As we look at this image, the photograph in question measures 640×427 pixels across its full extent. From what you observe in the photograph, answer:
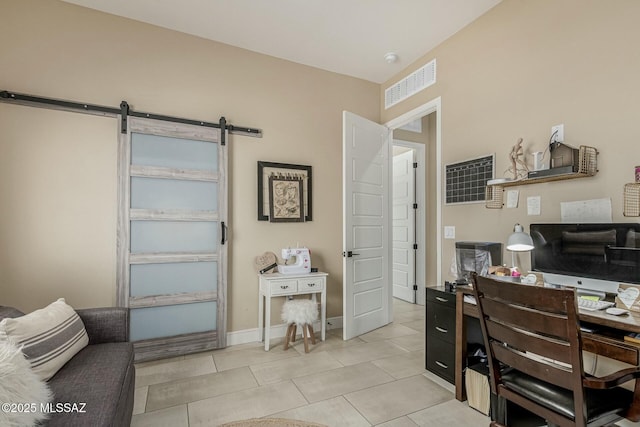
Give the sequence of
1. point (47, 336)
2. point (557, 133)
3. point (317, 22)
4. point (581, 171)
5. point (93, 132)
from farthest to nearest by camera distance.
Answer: point (317, 22) → point (93, 132) → point (557, 133) → point (581, 171) → point (47, 336)

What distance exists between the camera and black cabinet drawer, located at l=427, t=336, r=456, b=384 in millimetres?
2369

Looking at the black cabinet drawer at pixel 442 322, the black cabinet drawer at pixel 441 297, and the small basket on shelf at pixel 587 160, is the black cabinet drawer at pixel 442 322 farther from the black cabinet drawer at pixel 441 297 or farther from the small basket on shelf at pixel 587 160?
the small basket on shelf at pixel 587 160

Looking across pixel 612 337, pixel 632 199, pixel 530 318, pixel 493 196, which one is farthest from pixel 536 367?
pixel 493 196

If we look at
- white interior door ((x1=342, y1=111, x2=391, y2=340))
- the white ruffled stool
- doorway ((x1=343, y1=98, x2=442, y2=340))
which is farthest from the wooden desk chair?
white interior door ((x1=342, y1=111, x2=391, y2=340))

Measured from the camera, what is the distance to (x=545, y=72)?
7.51ft

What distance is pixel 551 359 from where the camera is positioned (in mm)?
1331

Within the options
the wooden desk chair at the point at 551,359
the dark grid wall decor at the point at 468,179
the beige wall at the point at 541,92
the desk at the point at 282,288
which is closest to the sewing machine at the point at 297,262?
the desk at the point at 282,288

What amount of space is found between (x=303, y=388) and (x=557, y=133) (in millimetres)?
2609

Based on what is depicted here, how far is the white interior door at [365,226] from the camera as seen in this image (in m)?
3.41

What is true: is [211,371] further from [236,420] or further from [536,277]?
[536,277]

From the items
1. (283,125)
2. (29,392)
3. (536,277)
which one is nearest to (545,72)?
(536,277)

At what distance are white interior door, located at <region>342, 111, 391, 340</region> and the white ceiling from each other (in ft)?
2.48

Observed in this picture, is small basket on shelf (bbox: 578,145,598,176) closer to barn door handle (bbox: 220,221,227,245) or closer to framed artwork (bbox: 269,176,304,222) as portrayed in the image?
framed artwork (bbox: 269,176,304,222)

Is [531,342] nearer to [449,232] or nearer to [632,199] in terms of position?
[632,199]
